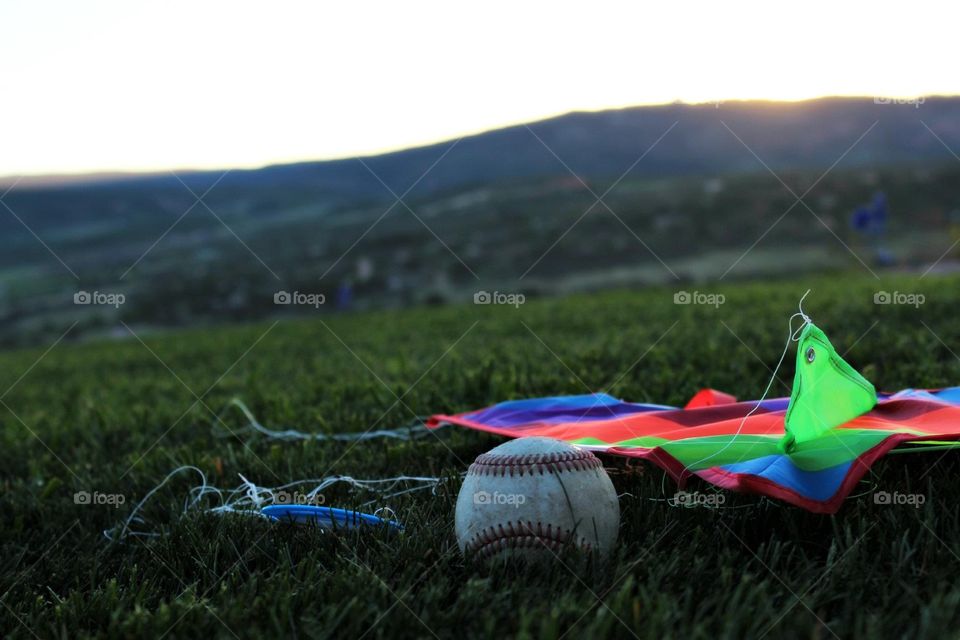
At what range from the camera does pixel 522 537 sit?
6.91ft

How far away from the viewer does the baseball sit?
2102 millimetres

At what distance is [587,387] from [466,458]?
1252mm

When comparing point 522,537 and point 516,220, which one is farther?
point 516,220

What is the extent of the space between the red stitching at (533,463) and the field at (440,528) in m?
0.22

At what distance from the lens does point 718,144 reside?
4038 cm

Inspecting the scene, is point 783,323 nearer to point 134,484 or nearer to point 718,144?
point 134,484

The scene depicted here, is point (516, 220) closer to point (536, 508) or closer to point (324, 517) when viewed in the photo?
point (324, 517)

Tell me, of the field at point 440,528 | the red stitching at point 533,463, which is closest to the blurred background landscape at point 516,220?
the field at point 440,528

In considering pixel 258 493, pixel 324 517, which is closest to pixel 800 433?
pixel 324 517

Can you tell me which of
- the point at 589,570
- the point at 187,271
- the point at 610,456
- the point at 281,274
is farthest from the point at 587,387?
the point at 187,271

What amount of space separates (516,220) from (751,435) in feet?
78.6

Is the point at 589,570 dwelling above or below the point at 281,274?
below

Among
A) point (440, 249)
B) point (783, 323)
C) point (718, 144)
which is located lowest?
point (783, 323)

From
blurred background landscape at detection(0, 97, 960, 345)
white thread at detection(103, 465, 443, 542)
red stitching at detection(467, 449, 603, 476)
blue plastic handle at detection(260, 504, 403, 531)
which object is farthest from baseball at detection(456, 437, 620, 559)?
blurred background landscape at detection(0, 97, 960, 345)
